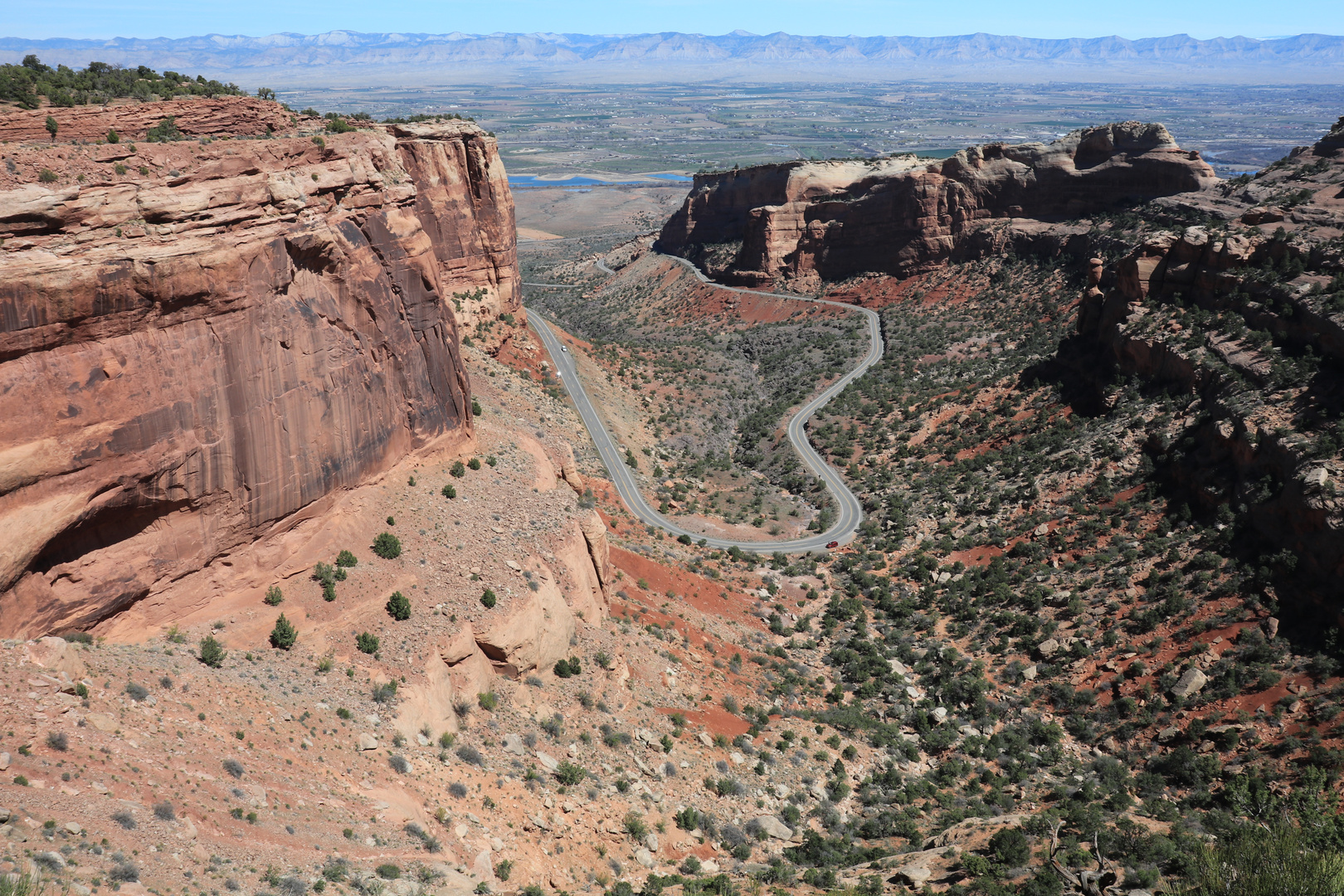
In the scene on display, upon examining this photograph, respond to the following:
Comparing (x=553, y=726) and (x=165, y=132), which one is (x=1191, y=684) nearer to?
(x=553, y=726)

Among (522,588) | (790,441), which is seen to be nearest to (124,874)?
(522,588)

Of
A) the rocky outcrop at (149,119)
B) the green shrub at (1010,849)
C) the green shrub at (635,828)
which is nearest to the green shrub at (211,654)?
the green shrub at (635,828)

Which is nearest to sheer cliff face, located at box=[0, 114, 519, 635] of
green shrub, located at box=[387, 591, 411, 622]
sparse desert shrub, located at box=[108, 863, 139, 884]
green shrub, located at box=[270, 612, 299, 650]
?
green shrub, located at box=[270, 612, 299, 650]

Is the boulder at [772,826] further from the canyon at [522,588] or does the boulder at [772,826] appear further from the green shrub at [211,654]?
the green shrub at [211,654]

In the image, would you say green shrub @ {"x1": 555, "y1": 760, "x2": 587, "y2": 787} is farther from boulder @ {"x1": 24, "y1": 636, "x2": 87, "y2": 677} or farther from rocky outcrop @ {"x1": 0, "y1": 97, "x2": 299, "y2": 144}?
rocky outcrop @ {"x1": 0, "y1": 97, "x2": 299, "y2": 144}

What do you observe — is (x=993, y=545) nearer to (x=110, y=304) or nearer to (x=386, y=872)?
(x=386, y=872)
